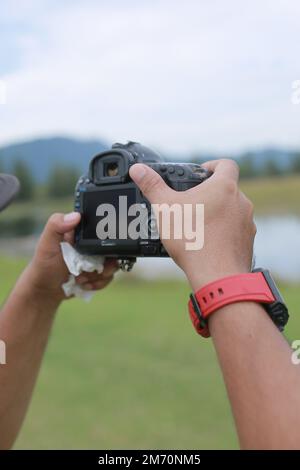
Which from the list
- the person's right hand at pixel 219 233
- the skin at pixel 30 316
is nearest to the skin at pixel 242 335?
the person's right hand at pixel 219 233

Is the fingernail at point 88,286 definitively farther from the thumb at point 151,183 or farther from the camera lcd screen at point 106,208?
the thumb at point 151,183

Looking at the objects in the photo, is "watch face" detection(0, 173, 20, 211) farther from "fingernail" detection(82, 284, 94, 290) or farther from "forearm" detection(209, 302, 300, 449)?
"forearm" detection(209, 302, 300, 449)

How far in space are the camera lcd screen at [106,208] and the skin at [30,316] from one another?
6cm

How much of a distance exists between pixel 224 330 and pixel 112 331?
15.8ft

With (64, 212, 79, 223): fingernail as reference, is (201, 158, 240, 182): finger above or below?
above

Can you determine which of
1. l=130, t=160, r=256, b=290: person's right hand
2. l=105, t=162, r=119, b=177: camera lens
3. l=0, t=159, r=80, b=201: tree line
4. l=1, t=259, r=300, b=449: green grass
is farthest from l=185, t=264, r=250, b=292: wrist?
l=0, t=159, r=80, b=201: tree line

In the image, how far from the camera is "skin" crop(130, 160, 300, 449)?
0.72 metres

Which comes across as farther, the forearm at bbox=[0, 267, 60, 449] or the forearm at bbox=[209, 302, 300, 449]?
the forearm at bbox=[0, 267, 60, 449]

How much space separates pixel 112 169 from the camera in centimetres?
125

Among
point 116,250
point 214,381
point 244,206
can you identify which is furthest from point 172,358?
point 244,206

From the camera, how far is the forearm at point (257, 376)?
715mm

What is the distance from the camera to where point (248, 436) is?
735 mm

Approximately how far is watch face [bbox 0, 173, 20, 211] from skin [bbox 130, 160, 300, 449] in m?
0.42

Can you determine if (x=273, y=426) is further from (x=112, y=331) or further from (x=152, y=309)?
(x=152, y=309)
